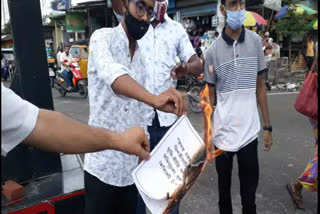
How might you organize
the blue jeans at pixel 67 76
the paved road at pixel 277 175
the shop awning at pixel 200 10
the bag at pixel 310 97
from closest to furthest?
the bag at pixel 310 97, the paved road at pixel 277 175, the blue jeans at pixel 67 76, the shop awning at pixel 200 10

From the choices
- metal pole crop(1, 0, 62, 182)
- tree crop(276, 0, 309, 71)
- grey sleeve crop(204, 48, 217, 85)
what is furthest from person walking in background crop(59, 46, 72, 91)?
grey sleeve crop(204, 48, 217, 85)

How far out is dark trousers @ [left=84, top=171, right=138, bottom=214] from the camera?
5.25 feet

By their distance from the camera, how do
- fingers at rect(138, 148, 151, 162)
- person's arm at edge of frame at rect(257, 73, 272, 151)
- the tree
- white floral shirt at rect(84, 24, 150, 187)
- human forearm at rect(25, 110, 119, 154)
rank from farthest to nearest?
the tree
person's arm at edge of frame at rect(257, 73, 272, 151)
white floral shirt at rect(84, 24, 150, 187)
fingers at rect(138, 148, 151, 162)
human forearm at rect(25, 110, 119, 154)

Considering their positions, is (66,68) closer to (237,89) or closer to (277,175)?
(277,175)

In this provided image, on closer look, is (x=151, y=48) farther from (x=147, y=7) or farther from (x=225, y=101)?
(x=147, y=7)

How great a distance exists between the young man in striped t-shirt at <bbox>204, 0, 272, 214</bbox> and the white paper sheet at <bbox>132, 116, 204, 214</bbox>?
1.16 metres

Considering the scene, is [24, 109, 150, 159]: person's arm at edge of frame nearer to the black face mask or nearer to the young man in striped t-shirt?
the black face mask

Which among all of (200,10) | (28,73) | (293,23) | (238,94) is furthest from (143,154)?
(200,10)

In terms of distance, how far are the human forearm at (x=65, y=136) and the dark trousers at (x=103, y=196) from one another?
0.59m

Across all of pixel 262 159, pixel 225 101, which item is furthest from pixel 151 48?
pixel 262 159

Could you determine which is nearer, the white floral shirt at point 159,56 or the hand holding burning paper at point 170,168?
the hand holding burning paper at point 170,168

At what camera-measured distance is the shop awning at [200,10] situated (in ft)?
44.5

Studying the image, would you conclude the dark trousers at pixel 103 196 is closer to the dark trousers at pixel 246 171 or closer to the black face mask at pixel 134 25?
the black face mask at pixel 134 25

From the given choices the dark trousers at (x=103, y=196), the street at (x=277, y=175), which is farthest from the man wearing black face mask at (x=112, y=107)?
the street at (x=277, y=175)
